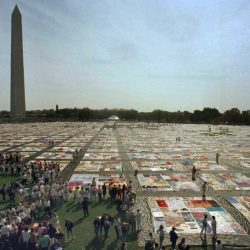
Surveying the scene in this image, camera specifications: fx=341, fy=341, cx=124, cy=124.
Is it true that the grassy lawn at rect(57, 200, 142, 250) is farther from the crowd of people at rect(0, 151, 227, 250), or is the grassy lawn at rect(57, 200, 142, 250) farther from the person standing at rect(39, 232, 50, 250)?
the person standing at rect(39, 232, 50, 250)

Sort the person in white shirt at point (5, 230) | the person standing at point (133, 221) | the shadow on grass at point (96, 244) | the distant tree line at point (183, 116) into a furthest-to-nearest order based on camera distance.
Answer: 1. the distant tree line at point (183, 116)
2. the person standing at point (133, 221)
3. the shadow on grass at point (96, 244)
4. the person in white shirt at point (5, 230)

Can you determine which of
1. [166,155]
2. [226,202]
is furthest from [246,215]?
[166,155]

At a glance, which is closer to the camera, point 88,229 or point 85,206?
point 88,229

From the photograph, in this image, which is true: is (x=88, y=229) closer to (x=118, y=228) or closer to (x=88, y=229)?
(x=88, y=229)

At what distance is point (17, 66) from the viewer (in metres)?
89.4

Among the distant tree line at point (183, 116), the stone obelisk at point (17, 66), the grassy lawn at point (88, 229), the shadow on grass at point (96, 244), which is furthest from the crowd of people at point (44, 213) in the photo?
the distant tree line at point (183, 116)

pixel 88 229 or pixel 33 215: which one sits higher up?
pixel 33 215

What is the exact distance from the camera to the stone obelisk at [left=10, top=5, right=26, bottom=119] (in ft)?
282

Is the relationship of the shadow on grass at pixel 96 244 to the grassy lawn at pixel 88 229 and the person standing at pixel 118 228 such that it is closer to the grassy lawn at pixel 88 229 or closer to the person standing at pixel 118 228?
the grassy lawn at pixel 88 229

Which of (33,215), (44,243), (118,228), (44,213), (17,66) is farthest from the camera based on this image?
(17,66)

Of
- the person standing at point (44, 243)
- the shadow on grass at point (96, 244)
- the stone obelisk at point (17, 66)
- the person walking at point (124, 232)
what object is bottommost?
the shadow on grass at point (96, 244)

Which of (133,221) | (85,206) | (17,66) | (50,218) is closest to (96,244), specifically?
(133,221)

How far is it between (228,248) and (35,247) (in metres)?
6.77

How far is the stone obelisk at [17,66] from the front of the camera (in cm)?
8594
